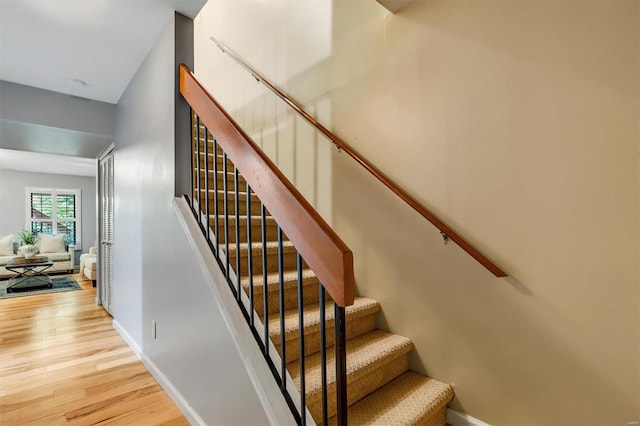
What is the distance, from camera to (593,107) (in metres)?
1.27

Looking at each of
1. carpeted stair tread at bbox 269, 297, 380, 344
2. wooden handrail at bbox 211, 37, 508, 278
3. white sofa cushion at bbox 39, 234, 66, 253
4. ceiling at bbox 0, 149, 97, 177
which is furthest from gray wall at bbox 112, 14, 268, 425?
white sofa cushion at bbox 39, 234, 66, 253

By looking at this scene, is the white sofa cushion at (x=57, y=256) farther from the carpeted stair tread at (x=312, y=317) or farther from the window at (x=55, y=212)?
the carpeted stair tread at (x=312, y=317)

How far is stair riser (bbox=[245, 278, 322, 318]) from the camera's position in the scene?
1.65m

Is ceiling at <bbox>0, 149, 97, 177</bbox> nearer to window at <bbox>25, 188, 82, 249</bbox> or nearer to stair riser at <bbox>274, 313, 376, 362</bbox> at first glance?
window at <bbox>25, 188, 82, 249</bbox>

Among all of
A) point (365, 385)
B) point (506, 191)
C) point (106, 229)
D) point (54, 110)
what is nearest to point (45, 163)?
point (106, 229)

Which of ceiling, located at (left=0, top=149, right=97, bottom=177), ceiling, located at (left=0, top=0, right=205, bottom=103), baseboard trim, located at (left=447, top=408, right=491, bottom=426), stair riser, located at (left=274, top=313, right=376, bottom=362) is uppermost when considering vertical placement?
ceiling, located at (left=0, top=0, right=205, bottom=103)

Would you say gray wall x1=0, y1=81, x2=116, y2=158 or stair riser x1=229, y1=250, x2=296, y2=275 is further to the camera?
gray wall x1=0, y1=81, x2=116, y2=158

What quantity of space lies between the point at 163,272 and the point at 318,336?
3.63ft

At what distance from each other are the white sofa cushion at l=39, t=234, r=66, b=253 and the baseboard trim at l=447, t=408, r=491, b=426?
28.2ft

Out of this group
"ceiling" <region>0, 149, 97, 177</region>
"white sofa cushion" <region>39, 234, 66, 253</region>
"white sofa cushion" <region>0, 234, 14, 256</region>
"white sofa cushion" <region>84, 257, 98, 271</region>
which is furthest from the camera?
"white sofa cushion" <region>39, 234, 66, 253</region>

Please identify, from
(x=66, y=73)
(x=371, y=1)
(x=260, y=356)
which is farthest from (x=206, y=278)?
(x=66, y=73)

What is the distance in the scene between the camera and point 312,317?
5.63ft

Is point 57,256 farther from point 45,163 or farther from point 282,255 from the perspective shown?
point 282,255

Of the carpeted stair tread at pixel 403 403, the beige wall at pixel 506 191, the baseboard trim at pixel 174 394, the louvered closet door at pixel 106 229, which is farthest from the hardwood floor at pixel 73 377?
the beige wall at pixel 506 191
